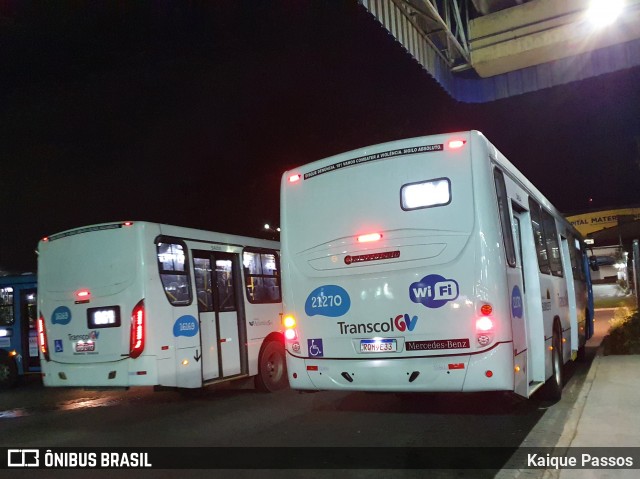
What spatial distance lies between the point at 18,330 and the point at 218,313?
277 inches

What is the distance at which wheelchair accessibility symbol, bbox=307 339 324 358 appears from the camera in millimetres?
6926

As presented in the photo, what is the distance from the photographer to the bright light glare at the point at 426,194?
6.33m

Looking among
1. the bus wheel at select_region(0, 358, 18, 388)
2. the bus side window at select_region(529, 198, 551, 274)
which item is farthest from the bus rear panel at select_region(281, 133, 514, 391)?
the bus wheel at select_region(0, 358, 18, 388)

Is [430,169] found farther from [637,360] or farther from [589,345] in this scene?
→ [589,345]

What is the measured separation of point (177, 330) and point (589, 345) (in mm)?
11873

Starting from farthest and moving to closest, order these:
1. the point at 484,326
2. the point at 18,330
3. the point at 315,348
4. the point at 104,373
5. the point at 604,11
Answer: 1. the point at 18,330
2. the point at 604,11
3. the point at 104,373
4. the point at 315,348
5. the point at 484,326

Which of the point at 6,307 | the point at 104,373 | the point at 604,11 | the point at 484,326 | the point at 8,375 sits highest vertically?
the point at 604,11

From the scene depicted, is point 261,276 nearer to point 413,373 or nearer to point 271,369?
point 271,369

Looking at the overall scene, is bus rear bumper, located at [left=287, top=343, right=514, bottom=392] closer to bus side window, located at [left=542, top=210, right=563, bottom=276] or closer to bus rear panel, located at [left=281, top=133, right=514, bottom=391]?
bus rear panel, located at [left=281, top=133, right=514, bottom=391]

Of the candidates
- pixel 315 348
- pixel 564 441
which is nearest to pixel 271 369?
pixel 315 348

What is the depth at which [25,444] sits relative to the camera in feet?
22.9

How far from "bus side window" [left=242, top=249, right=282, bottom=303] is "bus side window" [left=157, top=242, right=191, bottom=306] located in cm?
164

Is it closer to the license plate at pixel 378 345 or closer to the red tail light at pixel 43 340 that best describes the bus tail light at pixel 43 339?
the red tail light at pixel 43 340

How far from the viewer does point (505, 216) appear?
657 cm
